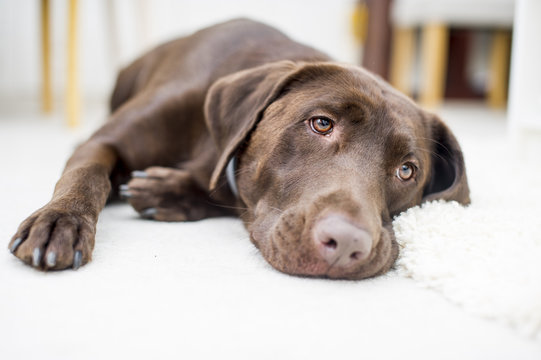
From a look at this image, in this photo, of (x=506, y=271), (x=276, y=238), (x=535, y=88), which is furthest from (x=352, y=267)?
(x=535, y=88)

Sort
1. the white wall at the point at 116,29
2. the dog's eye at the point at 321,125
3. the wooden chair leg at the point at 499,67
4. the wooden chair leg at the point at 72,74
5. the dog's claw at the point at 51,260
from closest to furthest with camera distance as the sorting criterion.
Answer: the dog's claw at the point at 51,260
the dog's eye at the point at 321,125
the wooden chair leg at the point at 72,74
the white wall at the point at 116,29
the wooden chair leg at the point at 499,67

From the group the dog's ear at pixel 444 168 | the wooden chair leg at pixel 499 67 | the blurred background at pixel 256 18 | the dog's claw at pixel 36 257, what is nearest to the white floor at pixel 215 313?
the dog's claw at pixel 36 257

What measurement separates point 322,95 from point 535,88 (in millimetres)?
2468

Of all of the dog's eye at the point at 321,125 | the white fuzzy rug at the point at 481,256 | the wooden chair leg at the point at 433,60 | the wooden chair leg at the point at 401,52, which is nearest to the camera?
the white fuzzy rug at the point at 481,256

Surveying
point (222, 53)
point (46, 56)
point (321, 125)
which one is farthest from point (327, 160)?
point (46, 56)

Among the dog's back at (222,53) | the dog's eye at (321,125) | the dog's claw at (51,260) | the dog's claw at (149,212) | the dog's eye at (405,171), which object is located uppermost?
the dog's back at (222,53)

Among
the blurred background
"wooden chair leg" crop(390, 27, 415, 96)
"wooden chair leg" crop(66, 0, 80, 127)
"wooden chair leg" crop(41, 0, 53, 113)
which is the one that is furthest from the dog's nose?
"wooden chair leg" crop(390, 27, 415, 96)

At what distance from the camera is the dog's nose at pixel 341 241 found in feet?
4.57

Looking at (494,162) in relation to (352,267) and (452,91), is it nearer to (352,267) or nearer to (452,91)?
(352,267)

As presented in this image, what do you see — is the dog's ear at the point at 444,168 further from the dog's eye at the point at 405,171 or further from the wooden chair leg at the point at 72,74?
the wooden chair leg at the point at 72,74

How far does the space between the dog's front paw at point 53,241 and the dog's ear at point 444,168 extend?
1288mm

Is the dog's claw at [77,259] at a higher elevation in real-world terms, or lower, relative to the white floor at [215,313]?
higher

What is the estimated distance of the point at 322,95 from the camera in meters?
1.90

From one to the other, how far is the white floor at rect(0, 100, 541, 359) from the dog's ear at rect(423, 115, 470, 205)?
2.03 feet
